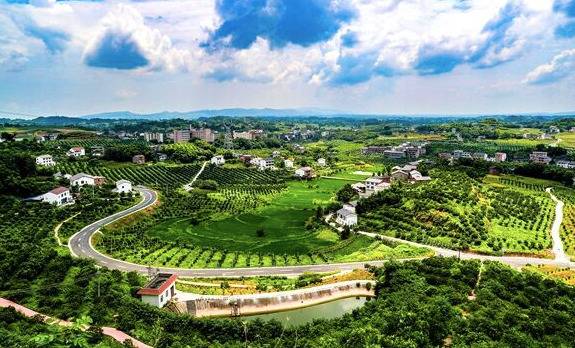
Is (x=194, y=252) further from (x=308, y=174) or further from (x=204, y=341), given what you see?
(x=308, y=174)

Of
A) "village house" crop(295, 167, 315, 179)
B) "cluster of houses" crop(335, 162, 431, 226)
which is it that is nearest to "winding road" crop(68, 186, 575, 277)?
"cluster of houses" crop(335, 162, 431, 226)

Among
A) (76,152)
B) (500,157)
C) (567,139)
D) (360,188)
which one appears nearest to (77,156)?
(76,152)

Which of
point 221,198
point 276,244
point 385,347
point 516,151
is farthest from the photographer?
point 516,151

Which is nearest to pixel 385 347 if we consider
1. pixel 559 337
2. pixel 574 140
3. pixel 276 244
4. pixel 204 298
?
pixel 559 337

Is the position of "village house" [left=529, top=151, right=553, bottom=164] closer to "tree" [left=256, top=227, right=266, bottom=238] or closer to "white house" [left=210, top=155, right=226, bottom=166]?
"white house" [left=210, top=155, right=226, bottom=166]

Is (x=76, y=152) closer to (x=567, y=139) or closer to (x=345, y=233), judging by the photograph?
(x=345, y=233)

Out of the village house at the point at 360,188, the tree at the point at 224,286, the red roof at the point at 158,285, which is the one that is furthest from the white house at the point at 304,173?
the red roof at the point at 158,285

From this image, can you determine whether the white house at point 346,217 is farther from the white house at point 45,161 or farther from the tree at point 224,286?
the white house at point 45,161
